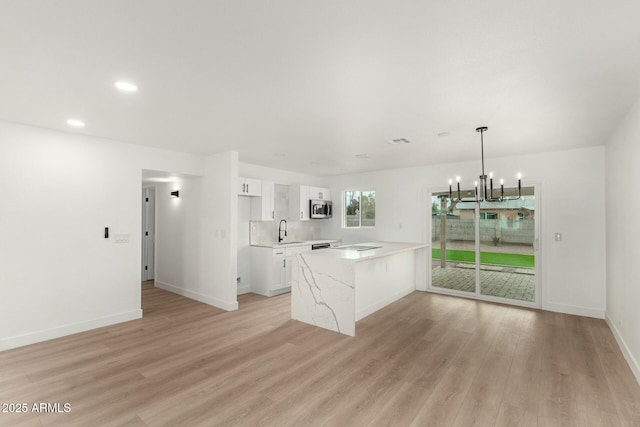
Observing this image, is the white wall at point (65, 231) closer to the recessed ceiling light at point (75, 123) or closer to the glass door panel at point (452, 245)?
the recessed ceiling light at point (75, 123)

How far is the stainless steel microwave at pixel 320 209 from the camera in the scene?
706 cm

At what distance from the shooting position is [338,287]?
161 inches

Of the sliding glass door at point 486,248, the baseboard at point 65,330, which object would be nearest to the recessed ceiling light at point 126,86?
the baseboard at point 65,330

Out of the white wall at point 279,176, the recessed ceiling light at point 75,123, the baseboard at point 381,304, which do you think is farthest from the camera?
the white wall at point 279,176

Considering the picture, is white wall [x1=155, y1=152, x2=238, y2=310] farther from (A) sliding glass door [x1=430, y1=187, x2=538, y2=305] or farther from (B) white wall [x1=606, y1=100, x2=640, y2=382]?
(B) white wall [x1=606, y1=100, x2=640, y2=382]

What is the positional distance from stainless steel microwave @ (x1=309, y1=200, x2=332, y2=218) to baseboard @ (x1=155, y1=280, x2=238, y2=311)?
2.82 metres

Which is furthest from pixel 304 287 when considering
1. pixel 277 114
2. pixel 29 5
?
pixel 29 5

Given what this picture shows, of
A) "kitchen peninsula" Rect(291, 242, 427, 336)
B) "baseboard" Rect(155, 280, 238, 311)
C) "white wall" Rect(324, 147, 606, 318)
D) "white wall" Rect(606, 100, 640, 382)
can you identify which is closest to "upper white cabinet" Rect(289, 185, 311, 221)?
"kitchen peninsula" Rect(291, 242, 427, 336)

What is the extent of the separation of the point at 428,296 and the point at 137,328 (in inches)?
189

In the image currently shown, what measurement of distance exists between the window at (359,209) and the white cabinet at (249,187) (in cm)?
243

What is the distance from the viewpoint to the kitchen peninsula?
3.98 m

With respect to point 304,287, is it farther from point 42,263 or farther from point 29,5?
point 29,5

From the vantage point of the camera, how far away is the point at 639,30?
1761mm

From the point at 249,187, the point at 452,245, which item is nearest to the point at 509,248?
the point at 452,245
